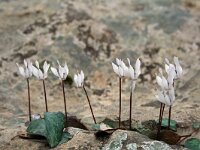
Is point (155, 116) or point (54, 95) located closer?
point (155, 116)

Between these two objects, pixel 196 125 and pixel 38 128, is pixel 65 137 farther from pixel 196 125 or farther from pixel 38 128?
pixel 196 125

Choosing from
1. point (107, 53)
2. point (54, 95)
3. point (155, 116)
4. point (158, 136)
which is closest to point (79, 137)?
point (158, 136)

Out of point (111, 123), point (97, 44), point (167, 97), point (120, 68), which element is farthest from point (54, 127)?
point (97, 44)

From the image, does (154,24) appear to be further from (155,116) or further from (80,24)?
(155,116)

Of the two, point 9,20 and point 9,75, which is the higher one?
point 9,20

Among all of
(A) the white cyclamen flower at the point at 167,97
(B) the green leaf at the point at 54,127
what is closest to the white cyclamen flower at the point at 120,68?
(A) the white cyclamen flower at the point at 167,97

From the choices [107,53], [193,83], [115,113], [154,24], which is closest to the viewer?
[115,113]

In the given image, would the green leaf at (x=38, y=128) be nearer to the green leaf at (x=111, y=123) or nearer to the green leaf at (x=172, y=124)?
the green leaf at (x=111, y=123)

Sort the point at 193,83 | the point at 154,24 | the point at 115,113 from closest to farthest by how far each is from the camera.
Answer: the point at 115,113 < the point at 193,83 < the point at 154,24
